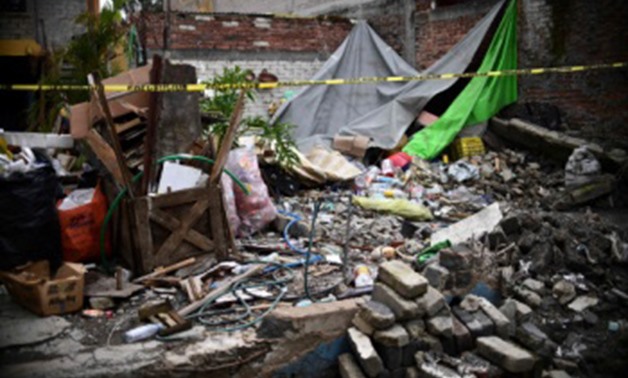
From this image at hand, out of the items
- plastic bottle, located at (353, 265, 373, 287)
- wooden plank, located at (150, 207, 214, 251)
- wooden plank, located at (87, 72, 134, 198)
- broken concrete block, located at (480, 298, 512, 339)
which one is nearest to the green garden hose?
wooden plank, located at (87, 72, 134, 198)

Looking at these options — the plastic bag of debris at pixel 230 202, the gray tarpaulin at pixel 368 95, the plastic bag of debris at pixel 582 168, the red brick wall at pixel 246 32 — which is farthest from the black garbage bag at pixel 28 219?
the red brick wall at pixel 246 32

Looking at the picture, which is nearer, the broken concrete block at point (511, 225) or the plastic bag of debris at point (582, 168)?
the broken concrete block at point (511, 225)

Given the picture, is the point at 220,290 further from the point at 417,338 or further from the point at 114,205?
the point at 417,338

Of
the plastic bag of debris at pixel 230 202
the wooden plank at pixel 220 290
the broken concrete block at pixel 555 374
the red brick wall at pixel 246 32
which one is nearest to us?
the broken concrete block at pixel 555 374

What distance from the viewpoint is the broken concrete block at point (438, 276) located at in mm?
3688

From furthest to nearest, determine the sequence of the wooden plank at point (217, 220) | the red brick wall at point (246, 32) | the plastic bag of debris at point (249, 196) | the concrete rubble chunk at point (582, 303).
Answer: the red brick wall at point (246, 32)
the plastic bag of debris at point (249, 196)
the wooden plank at point (217, 220)
the concrete rubble chunk at point (582, 303)

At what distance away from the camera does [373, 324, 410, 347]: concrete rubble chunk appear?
Result: 3094 mm

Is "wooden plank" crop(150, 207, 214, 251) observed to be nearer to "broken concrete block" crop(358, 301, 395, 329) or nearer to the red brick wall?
"broken concrete block" crop(358, 301, 395, 329)

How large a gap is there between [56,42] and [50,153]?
629 centimetres

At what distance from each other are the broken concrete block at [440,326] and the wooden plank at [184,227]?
2.05 metres

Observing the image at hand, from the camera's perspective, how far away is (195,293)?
3645 mm

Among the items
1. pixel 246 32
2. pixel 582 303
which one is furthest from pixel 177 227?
pixel 246 32

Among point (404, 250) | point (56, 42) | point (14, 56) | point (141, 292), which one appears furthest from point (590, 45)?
point (14, 56)

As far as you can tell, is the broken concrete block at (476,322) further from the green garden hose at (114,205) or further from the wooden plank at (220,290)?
the green garden hose at (114,205)
